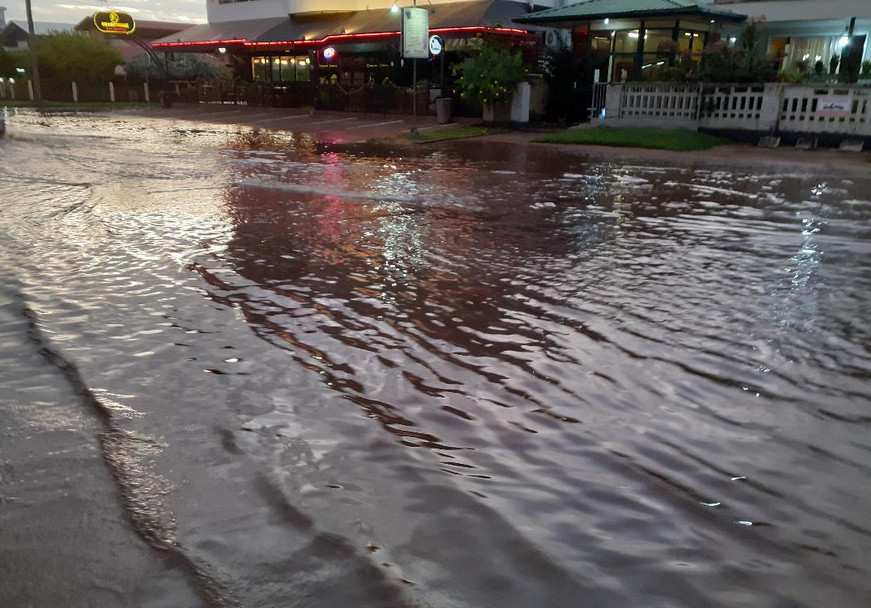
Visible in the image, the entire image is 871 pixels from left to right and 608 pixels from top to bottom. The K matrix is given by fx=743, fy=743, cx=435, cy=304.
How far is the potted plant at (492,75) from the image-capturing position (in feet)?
80.3

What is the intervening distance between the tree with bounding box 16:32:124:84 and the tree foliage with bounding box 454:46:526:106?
3579cm

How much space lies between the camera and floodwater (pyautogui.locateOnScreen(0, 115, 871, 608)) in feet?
10.1

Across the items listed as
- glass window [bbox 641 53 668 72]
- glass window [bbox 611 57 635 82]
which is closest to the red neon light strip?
glass window [bbox 611 57 635 82]

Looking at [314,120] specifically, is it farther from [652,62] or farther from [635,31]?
[652,62]

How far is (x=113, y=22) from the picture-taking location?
4366 cm

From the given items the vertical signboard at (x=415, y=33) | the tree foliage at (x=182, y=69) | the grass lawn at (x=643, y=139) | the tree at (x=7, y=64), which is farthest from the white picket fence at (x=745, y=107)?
the tree at (x=7, y=64)

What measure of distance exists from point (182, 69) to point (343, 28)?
19336 millimetres

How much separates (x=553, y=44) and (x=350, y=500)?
28.8 m

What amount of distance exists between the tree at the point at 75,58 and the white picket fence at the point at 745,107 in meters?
40.5

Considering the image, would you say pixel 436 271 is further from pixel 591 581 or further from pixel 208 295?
pixel 591 581

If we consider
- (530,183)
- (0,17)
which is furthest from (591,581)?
(0,17)

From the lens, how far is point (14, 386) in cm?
477

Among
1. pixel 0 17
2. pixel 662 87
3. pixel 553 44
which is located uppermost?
pixel 0 17

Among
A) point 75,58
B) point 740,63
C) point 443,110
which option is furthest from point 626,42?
point 75,58
